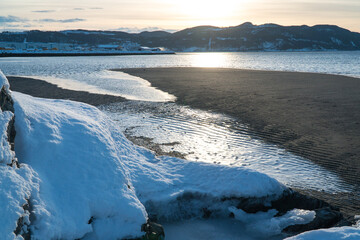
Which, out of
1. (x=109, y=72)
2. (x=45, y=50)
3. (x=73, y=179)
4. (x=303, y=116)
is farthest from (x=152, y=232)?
(x=45, y=50)

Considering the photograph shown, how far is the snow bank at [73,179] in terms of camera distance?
4.91 m

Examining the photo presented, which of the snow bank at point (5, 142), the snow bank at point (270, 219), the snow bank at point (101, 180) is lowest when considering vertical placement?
the snow bank at point (270, 219)

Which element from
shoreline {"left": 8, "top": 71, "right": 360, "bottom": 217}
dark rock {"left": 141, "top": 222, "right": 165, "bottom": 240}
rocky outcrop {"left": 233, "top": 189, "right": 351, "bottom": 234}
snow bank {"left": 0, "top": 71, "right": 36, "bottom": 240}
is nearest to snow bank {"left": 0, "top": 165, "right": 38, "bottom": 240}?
snow bank {"left": 0, "top": 71, "right": 36, "bottom": 240}

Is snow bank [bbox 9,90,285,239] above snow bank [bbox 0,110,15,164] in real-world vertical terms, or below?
below

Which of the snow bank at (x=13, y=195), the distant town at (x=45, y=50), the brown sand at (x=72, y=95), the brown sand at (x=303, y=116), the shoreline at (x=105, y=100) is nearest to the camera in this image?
the snow bank at (x=13, y=195)

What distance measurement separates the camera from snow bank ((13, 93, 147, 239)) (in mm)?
4905

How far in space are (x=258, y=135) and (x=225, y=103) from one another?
7156 mm

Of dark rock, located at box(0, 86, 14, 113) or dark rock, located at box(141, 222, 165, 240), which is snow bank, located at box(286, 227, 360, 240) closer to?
dark rock, located at box(141, 222, 165, 240)

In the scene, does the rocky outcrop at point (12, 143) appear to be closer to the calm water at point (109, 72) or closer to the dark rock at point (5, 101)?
the dark rock at point (5, 101)

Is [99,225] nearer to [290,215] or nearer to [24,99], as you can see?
[24,99]

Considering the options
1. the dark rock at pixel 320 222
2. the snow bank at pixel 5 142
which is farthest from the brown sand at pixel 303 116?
the snow bank at pixel 5 142

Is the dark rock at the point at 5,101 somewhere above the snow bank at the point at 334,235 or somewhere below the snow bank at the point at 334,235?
above

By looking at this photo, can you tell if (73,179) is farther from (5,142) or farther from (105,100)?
(105,100)

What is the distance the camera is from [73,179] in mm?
5520
